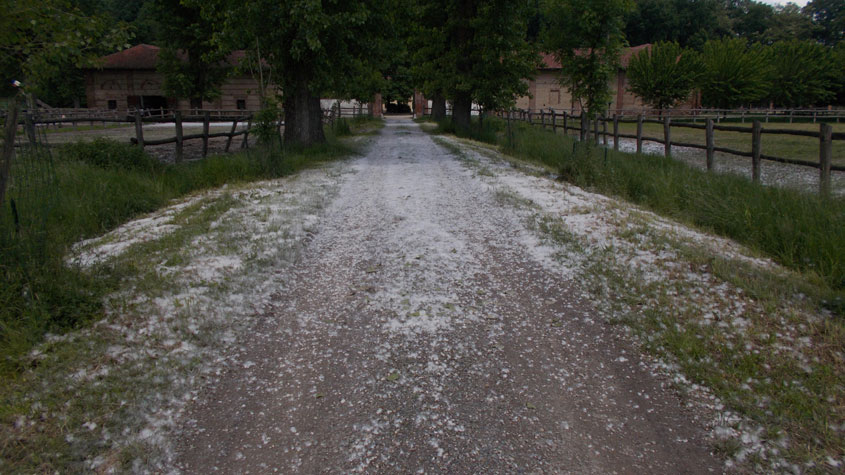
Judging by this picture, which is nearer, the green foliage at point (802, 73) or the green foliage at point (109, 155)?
the green foliage at point (109, 155)

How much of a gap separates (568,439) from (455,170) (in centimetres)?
977

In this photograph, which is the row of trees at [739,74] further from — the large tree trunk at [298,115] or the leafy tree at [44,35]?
the leafy tree at [44,35]

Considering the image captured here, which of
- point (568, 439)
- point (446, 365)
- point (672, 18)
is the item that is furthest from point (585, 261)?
point (672, 18)

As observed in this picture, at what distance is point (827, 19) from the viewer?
81938 millimetres

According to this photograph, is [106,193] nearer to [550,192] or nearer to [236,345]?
[236,345]

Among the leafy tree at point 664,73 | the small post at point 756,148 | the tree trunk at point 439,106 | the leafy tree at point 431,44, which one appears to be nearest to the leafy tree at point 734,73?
the leafy tree at point 664,73

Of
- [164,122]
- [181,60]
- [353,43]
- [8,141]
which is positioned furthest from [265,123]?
[181,60]

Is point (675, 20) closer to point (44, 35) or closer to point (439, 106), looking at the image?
point (439, 106)

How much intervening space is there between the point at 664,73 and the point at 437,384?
49.0m

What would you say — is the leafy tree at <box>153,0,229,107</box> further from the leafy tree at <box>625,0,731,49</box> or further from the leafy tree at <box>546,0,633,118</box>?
the leafy tree at <box>625,0,731,49</box>

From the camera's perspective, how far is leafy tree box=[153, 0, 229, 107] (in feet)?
100

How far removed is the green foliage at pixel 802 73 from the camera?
49.6m

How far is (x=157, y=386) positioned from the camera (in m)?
3.67

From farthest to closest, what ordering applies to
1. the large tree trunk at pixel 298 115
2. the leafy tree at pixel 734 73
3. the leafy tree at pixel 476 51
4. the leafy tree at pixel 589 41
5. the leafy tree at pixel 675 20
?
the leafy tree at pixel 675 20 → the leafy tree at pixel 734 73 → the leafy tree at pixel 476 51 → the large tree trunk at pixel 298 115 → the leafy tree at pixel 589 41
